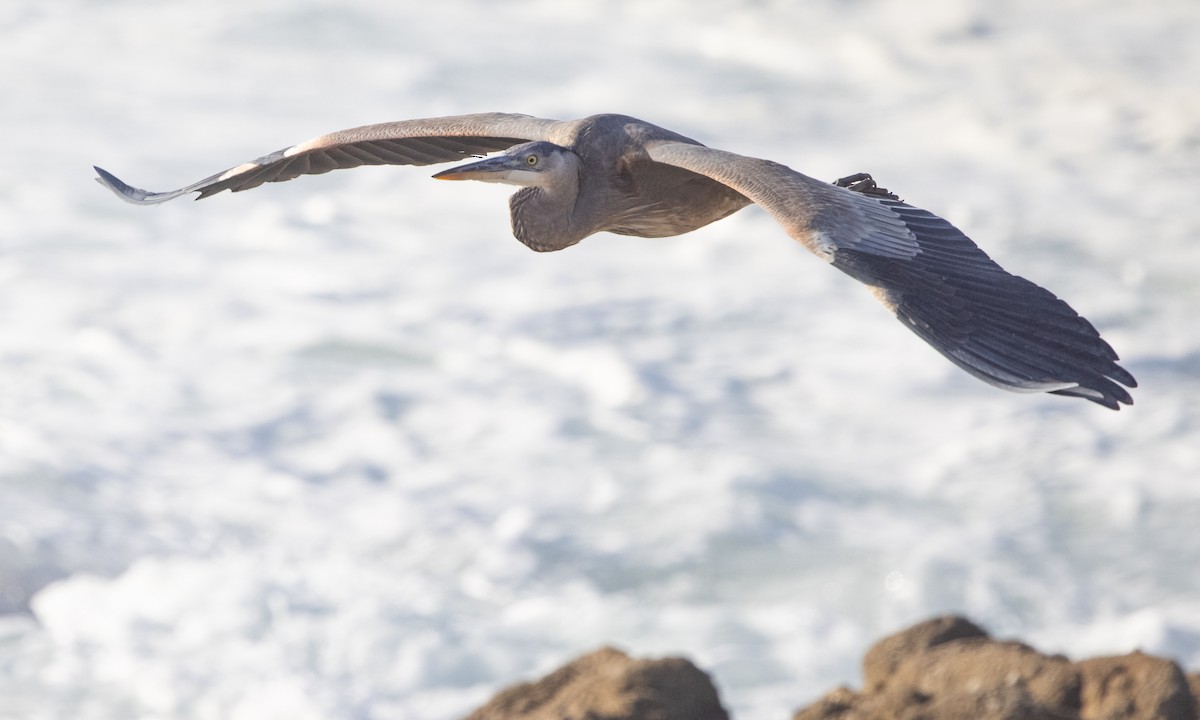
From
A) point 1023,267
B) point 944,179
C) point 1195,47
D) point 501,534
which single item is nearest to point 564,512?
point 501,534

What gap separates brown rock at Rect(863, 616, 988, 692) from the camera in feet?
28.5

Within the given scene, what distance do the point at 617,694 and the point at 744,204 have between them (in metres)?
2.81

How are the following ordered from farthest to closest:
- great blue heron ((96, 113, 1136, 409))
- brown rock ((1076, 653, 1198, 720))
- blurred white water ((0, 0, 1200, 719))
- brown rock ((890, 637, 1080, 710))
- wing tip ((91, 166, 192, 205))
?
blurred white water ((0, 0, 1200, 719))
wing tip ((91, 166, 192, 205))
brown rock ((890, 637, 1080, 710))
brown rock ((1076, 653, 1198, 720))
great blue heron ((96, 113, 1136, 409))

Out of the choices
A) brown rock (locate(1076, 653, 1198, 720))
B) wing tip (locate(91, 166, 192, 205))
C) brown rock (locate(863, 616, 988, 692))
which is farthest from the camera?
wing tip (locate(91, 166, 192, 205))

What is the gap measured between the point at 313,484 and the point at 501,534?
249 cm

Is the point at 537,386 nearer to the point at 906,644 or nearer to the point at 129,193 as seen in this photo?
the point at 129,193

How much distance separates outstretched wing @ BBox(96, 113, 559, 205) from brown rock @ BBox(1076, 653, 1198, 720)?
13.3 feet

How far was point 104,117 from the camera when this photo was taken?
1190 inches

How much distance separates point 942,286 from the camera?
7270mm

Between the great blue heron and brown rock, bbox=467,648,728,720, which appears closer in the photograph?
the great blue heron

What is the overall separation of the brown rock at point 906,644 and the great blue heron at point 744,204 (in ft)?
7.06

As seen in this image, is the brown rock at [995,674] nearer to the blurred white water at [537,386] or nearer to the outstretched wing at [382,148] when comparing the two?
the outstretched wing at [382,148]

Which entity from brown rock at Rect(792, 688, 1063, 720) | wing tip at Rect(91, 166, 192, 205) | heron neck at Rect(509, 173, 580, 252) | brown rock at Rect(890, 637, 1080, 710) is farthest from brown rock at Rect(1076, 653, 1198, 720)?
wing tip at Rect(91, 166, 192, 205)

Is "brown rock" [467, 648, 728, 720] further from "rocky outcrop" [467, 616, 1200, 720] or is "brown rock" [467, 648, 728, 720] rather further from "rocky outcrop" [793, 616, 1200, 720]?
"rocky outcrop" [793, 616, 1200, 720]
